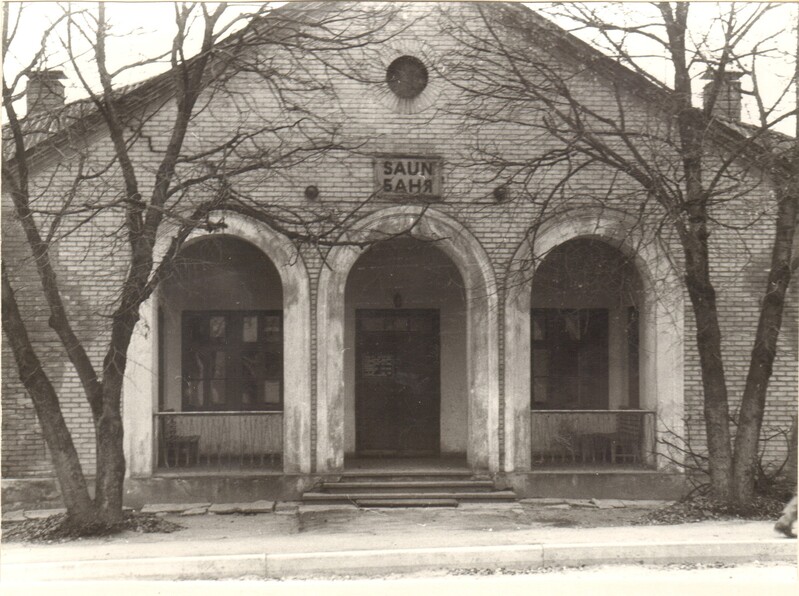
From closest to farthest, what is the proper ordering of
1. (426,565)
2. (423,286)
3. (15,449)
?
(426,565)
(15,449)
(423,286)

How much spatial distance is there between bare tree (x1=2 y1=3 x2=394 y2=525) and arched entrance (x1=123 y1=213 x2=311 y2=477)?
0.63m

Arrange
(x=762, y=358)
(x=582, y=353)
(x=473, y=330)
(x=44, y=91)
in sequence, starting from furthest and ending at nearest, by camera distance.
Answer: (x=582, y=353), (x=473, y=330), (x=44, y=91), (x=762, y=358)

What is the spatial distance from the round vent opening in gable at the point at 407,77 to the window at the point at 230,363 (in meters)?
4.14

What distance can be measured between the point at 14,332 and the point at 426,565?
16.0ft

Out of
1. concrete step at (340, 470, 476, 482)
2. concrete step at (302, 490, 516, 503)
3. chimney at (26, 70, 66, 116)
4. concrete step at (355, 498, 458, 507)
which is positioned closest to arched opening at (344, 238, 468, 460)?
concrete step at (340, 470, 476, 482)

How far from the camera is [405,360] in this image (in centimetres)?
1341

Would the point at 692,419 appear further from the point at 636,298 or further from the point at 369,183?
the point at 369,183

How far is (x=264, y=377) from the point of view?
13.4 meters

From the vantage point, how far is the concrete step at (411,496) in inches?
431

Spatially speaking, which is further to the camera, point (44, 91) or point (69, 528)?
point (44, 91)

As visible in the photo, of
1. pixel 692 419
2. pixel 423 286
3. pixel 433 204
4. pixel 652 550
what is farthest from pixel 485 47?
pixel 652 550

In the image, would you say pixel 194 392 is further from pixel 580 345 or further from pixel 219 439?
pixel 580 345

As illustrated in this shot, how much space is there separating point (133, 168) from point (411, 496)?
17.4ft

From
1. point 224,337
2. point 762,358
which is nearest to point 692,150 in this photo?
point 762,358
